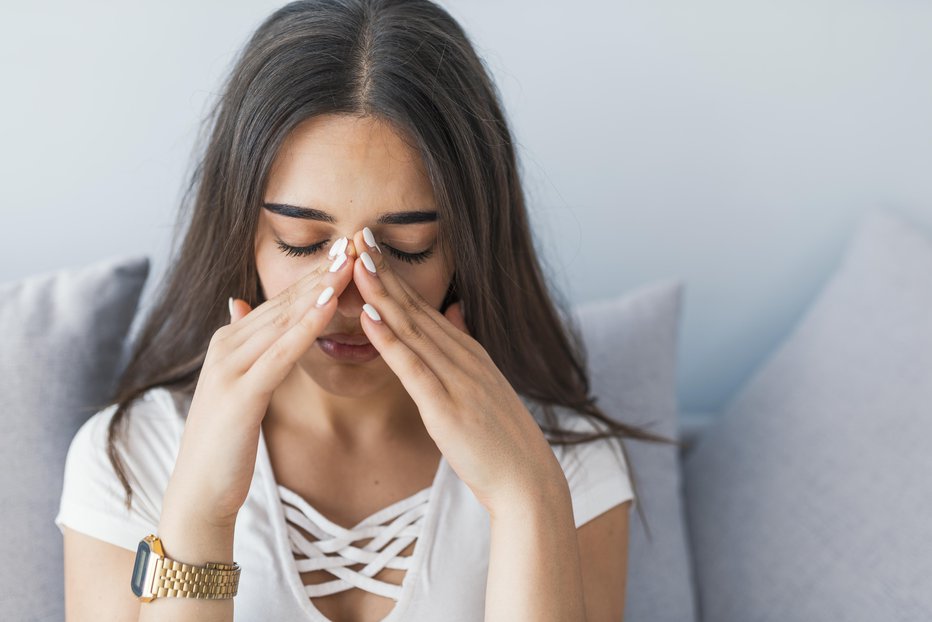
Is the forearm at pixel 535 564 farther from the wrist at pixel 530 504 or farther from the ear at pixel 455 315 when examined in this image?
the ear at pixel 455 315

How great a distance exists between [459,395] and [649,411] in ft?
1.85

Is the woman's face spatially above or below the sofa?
above

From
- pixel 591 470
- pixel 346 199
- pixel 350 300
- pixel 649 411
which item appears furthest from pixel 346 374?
pixel 649 411

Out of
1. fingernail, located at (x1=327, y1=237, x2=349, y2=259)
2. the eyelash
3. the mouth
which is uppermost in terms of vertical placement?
fingernail, located at (x1=327, y1=237, x2=349, y2=259)

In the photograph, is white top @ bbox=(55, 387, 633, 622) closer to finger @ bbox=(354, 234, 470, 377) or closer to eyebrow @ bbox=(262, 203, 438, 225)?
finger @ bbox=(354, 234, 470, 377)

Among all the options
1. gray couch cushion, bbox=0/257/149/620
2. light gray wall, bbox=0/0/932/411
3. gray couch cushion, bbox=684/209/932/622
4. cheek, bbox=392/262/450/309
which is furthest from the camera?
light gray wall, bbox=0/0/932/411

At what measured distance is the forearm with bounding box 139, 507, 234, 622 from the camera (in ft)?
3.33

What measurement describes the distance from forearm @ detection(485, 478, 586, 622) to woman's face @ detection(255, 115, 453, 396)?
0.93 feet

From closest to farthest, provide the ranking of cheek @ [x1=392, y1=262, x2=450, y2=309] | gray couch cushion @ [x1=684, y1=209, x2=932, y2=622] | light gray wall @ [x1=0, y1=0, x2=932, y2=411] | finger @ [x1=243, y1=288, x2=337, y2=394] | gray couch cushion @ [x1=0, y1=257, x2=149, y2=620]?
finger @ [x1=243, y1=288, x2=337, y2=394], cheek @ [x1=392, y1=262, x2=450, y2=309], gray couch cushion @ [x1=0, y1=257, x2=149, y2=620], gray couch cushion @ [x1=684, y1=209, x2=932, y2=622], light gray wall @ [x1=0, y1=0, x2=932, y2=411]

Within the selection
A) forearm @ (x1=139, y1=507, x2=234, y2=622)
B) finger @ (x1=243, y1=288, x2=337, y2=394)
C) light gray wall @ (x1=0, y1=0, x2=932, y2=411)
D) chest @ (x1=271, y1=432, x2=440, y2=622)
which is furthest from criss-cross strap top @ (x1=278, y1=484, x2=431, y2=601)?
light gray wall @ (x1=0, y1=0, x2=932, y2=411)

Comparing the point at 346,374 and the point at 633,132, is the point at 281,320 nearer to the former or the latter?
the point at 346,374

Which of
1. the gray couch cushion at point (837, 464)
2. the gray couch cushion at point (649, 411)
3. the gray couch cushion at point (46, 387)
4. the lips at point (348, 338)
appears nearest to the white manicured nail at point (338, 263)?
the lips at point (348, 338)

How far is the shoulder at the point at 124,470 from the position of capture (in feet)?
3.66

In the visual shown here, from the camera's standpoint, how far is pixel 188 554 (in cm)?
103
